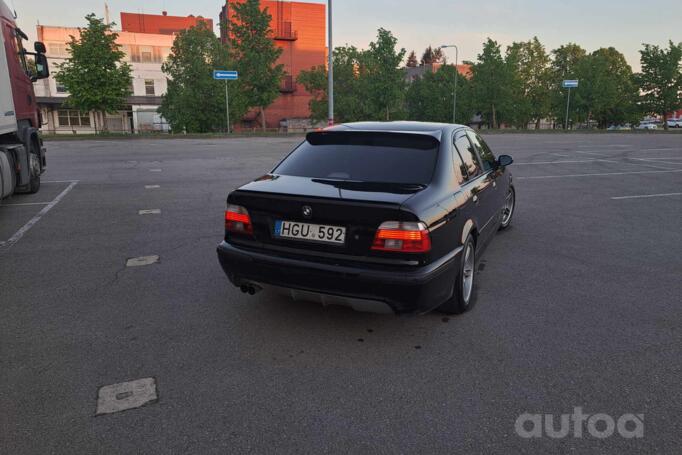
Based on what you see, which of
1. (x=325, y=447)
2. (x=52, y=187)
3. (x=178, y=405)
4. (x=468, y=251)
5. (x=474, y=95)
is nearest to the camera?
(x=325, y=447)

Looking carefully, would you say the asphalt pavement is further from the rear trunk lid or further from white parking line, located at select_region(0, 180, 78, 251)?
the rear trunk lid

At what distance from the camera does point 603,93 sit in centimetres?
5006

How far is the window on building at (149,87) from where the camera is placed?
54.1 metres

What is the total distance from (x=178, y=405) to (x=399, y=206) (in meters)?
1.86

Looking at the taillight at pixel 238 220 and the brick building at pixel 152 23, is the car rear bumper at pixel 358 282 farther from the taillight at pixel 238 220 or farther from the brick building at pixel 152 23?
the brick building at pixel 152 23

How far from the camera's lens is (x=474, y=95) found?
50.9m

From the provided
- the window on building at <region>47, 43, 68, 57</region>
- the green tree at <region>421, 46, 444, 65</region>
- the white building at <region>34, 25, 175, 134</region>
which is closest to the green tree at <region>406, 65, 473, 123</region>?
the white building at <region>34, 25, 175, 134</region>

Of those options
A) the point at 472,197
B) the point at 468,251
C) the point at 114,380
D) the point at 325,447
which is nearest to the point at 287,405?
the point at 325,447

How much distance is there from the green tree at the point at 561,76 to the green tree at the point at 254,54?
29480 millimetres

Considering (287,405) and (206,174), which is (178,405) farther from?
(206,174)

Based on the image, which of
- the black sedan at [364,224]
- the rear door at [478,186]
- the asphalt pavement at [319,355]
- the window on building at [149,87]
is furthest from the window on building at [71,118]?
the black sedan at [364,224]

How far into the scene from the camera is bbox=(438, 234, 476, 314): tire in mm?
4043

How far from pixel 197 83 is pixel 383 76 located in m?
15.4
